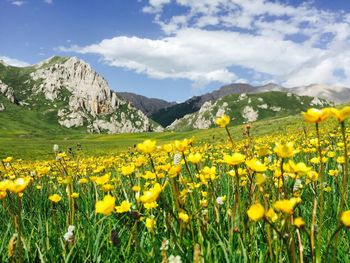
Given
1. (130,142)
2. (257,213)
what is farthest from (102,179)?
(130,142)

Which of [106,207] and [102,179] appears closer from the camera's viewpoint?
[106,207]

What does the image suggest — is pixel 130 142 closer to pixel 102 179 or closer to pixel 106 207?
pixel 102 179

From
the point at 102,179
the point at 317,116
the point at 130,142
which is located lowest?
the point at 130,142

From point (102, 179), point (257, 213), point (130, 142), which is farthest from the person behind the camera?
point (130, 142)

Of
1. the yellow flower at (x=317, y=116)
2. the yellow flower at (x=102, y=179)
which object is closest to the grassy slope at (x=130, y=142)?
the yellow flower at (x=102, y=179)

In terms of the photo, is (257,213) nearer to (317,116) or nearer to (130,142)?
(317,116)

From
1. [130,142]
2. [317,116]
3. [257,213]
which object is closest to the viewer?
[257,213]

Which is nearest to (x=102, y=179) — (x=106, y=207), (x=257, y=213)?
(x=106, y=207)

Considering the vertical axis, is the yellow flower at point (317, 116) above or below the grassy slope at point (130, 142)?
above

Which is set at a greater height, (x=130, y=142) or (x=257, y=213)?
(x=257, y=213)

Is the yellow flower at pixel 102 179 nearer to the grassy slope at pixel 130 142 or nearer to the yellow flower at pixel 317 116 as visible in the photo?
the yellow flower at pixel 317 116

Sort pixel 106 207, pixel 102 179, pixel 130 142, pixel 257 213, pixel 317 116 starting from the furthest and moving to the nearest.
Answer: pixel 130 142
pixel 102 179
pixel 106 207
pixel 317 116
pixel 257 213

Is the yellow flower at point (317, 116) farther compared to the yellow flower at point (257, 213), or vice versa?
the yellow flower at point (317, 116)

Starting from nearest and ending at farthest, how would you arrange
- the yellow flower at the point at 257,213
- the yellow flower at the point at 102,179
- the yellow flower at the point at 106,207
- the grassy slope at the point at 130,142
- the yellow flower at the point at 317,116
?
the yellow flower at the point at 257,213 < the yellow flower at the point at 317,116 < the yellow flower at the point at 106,207 < the yellow flower at the point at 102,179 < the grassy slope at the point at 130,142
